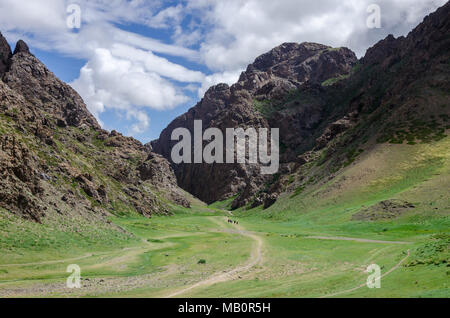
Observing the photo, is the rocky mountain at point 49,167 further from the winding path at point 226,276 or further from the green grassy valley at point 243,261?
the winding path at point 226,276

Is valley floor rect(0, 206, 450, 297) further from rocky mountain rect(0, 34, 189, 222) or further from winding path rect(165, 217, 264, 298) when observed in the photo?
rocky mountain rect(0, 34, 189, 222)

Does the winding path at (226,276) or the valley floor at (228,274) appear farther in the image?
the winding path at (226,276)

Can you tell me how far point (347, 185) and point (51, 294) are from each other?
114m

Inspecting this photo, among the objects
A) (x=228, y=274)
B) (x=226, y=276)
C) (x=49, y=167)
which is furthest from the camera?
(x=49, y=167)

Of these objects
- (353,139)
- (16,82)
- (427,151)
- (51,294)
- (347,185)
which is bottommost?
(51,294)

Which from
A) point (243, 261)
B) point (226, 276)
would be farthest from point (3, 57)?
point (226, 276)

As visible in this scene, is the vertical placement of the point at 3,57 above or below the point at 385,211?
above

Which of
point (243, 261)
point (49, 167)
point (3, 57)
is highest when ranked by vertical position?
point (3, 57)

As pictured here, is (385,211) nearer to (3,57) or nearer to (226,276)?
(226,276)

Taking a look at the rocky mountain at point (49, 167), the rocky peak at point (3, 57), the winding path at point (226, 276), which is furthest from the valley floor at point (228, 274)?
the rocky peak at point (3, 57)

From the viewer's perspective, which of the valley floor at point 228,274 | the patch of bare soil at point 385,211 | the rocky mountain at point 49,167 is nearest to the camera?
the valley floor at point 228,274

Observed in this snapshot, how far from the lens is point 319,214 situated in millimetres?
111688
